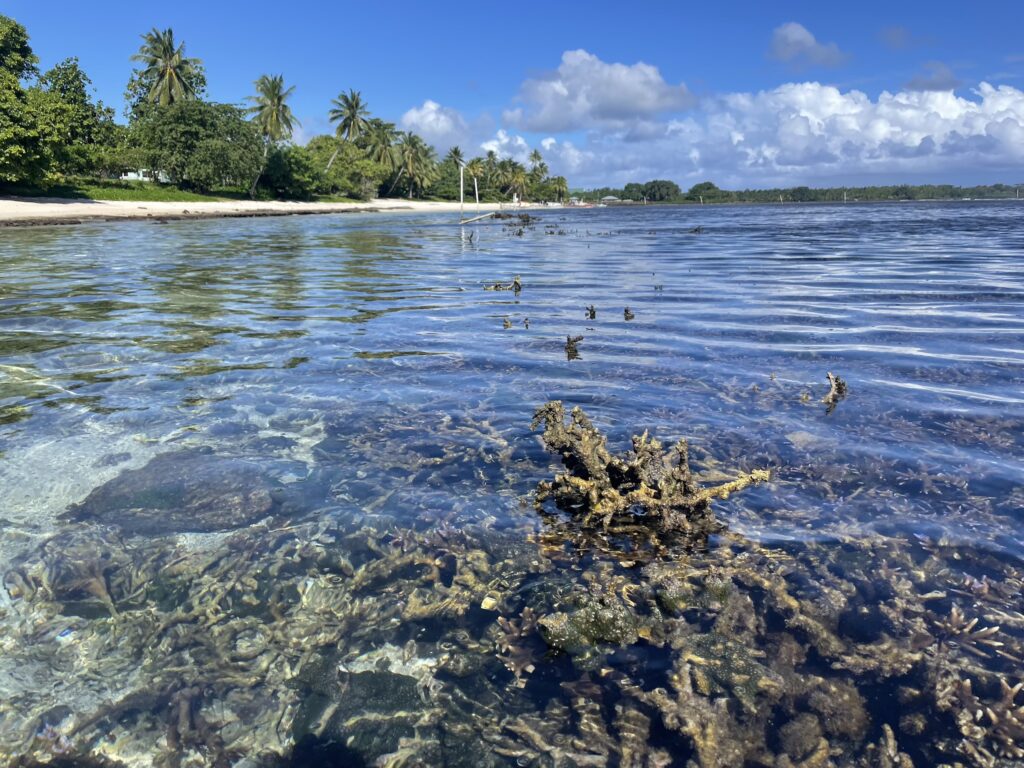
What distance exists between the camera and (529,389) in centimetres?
832

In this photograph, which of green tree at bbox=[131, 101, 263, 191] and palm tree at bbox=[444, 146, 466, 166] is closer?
green tree at bbox=[131, 101, 263, 191]

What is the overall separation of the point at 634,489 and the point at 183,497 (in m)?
3.66

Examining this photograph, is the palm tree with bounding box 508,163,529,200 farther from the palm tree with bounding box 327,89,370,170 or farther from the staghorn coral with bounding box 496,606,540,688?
the staghorn coral with bounding box 496,606,540,688

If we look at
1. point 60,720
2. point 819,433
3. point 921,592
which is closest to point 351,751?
point 60,720

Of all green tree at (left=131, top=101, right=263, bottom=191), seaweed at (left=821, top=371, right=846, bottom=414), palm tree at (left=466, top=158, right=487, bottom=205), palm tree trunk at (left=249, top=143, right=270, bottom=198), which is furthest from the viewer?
palm tree at (left=466, top=158, right=487, bottom=205)

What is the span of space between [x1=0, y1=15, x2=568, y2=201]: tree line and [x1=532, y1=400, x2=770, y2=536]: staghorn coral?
203ft

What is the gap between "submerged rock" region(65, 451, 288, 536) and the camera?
502 centimetres

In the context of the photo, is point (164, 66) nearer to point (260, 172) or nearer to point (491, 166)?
point (260, 172)

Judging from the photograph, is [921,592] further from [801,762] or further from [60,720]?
[60,720]

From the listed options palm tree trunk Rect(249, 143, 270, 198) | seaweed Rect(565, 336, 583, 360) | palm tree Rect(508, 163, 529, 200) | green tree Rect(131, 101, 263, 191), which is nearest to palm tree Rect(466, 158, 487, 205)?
palm tree Rect(508, 163, 529, 200)

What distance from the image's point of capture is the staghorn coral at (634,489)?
15.6 ft

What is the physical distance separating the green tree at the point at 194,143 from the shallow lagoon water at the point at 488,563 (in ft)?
265

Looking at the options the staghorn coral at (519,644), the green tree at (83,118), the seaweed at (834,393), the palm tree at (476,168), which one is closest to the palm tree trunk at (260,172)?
the green tree at (83,118)

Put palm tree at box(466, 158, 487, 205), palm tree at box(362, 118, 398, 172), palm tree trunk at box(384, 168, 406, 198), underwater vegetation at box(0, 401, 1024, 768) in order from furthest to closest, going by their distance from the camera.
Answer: palm tree at box(466, 158, 487, 205) → palm tree trunk at box(384, 168, 406, 198) → palm tree at box(362, 118, 398, 172) → underwater vegetation at box(0, 401, 1024, 768)
